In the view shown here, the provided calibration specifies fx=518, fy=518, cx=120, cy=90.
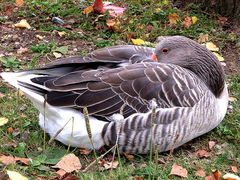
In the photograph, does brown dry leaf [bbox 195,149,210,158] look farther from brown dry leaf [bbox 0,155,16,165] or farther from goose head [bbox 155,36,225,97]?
brown dry leaf [bbox 0,155,16,165]

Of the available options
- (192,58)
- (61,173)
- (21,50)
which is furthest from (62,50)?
(61,173)

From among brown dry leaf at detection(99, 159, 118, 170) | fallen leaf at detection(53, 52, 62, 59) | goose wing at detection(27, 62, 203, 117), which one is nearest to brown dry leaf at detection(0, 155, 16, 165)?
goose wing at detection(27, 62, 203, 117)

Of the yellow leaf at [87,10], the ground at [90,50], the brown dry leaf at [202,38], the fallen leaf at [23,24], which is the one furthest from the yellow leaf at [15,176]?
the yellow leaf at [87,10]

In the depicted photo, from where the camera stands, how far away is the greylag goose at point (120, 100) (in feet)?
12.9

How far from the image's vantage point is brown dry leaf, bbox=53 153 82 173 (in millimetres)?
3766

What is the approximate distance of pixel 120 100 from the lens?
3936 mm

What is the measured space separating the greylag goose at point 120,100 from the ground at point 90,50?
176mm

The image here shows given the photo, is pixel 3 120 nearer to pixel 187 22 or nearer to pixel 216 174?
pixel 216 174

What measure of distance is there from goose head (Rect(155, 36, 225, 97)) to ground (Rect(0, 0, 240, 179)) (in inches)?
18.7

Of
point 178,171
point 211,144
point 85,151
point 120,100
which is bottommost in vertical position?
point 211,144

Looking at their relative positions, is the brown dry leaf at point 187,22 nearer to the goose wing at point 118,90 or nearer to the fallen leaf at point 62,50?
the fallen leaf at point 62,50

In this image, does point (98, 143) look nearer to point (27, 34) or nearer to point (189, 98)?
point (189, 98)

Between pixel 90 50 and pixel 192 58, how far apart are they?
1817 millimetres

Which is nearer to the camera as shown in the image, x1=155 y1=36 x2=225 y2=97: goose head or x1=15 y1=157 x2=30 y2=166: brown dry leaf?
x1=15 y1=157 x2=30 y2=166: brown dry leaf
